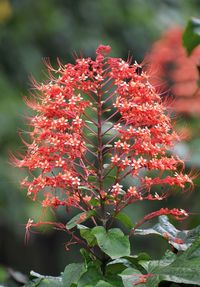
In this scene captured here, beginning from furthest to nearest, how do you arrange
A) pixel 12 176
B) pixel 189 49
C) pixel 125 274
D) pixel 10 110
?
pixel 10 110 → pixel 12 176 → pixel 189 49 → pixel 125 274

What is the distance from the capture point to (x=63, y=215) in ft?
27.5

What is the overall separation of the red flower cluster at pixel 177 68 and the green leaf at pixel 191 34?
8.92 ft

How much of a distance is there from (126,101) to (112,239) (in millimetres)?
410

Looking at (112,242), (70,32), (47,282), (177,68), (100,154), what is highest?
(70,32)

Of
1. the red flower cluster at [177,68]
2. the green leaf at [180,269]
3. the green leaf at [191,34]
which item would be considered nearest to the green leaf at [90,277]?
the green leaf at [180,269]

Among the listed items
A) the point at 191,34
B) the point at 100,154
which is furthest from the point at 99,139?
the point at 191,34

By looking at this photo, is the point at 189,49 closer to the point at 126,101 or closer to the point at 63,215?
the point at 126,101

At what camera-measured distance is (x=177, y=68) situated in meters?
6.16

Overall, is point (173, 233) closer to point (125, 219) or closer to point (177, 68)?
point (125, 219)

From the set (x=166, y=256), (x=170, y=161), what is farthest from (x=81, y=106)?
(x=166, y=256)

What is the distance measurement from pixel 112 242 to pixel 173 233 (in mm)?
340

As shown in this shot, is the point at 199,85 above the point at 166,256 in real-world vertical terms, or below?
above

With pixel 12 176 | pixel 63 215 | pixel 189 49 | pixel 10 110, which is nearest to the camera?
pixel 189 49

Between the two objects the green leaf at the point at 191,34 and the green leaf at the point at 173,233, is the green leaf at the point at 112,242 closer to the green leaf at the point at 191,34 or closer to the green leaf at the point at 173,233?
the green leaf at the point at 173,233
